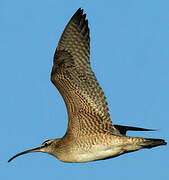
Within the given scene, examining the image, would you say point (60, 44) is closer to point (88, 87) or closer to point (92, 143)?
point (88, 87)

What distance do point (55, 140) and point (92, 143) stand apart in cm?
128

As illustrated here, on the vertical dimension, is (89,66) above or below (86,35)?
below

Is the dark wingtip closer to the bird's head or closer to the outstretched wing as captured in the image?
the outstretched wing

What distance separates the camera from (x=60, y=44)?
12.3 meters

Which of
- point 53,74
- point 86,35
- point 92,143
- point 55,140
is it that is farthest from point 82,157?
point 86,35

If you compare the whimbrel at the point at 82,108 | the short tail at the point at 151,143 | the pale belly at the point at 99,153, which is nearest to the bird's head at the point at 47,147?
the whimbrel at the point at 82,108

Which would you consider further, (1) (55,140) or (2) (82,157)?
(1) (55,140)

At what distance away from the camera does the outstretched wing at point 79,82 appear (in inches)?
463

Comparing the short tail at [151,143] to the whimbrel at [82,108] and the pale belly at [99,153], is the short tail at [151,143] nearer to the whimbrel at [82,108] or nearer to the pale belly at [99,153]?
the whimbrel at [82,108]

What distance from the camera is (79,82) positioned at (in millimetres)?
11930

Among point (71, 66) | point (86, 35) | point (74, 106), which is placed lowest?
point (74, 106)

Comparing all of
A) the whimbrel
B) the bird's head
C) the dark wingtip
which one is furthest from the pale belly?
the bird's head

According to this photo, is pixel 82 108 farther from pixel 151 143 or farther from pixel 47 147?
pixel 151 143

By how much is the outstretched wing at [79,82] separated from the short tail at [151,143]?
81cm
